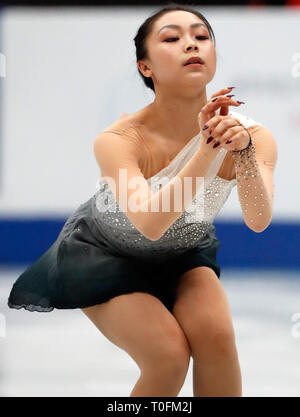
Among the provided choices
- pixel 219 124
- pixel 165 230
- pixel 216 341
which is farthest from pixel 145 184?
pixel 216 341

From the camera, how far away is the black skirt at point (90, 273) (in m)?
2.17

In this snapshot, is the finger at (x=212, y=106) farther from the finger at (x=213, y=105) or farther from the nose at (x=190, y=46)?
the nose at (x=190, y=46)

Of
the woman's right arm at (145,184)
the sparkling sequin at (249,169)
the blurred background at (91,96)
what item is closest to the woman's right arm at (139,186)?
the woman's right arm at (145,184)

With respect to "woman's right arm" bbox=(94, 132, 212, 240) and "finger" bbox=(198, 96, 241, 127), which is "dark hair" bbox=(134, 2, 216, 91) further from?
"finger" bbox=(198, 96, 241, 127)

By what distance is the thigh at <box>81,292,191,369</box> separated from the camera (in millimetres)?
2023

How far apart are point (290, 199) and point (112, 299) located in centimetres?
358

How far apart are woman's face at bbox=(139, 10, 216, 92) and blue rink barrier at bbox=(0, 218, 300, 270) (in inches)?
139

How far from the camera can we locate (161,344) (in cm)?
202

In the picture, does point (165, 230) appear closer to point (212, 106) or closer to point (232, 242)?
point (212, 106)

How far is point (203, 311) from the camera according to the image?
209 cm

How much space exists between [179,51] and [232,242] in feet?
12.3

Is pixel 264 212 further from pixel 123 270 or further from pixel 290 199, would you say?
pixel 290 199

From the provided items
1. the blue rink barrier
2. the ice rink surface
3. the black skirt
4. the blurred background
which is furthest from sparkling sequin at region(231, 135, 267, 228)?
the blue rink barrier
